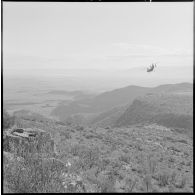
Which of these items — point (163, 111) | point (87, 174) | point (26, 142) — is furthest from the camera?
point (163, 111)

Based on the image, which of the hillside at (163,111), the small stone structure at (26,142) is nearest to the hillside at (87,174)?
the small stone structure at (26,142)

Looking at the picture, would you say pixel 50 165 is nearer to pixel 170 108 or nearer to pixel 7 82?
pixel 7 82

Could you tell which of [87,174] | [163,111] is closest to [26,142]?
[87,174]

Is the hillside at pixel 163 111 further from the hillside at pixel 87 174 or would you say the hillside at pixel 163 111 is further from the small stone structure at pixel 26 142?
the small stone structure at pixel 26 142

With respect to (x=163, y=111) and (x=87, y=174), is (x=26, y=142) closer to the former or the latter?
(x=87, y=174)

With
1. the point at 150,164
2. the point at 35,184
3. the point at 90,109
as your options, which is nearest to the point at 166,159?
the point at 150,164

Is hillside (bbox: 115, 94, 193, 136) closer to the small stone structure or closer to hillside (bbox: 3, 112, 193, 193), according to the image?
hillside (bbox: 3, 112, 193, 193)
